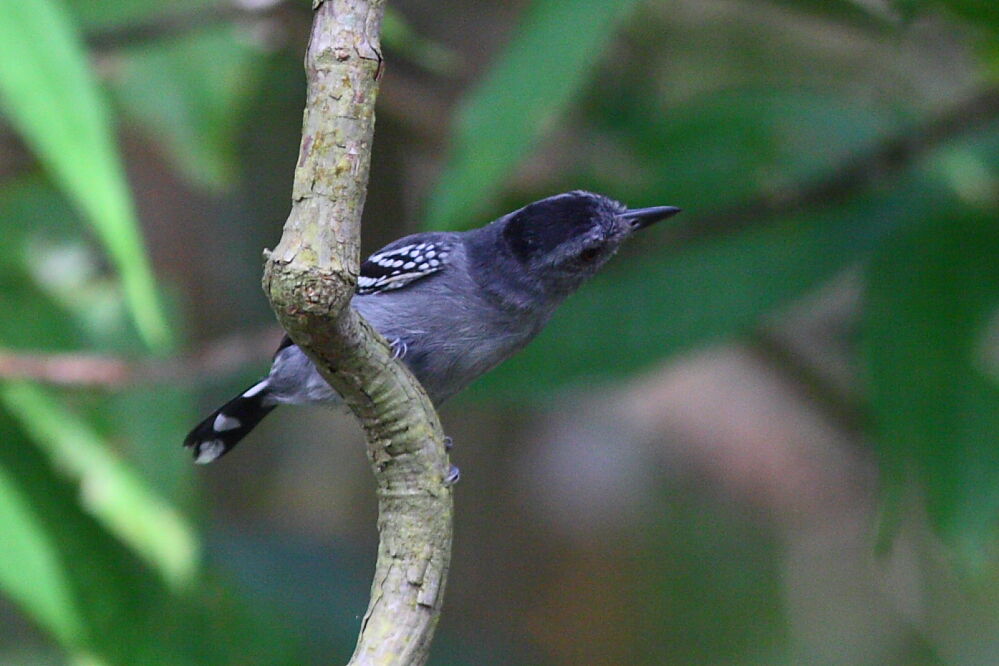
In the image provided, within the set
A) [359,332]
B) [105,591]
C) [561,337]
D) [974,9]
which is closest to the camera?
[359,332]

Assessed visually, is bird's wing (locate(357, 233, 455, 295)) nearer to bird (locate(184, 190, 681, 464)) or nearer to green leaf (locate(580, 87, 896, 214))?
bird (locate(184, 190, 681, 464))

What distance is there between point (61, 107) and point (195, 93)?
1.68 meters

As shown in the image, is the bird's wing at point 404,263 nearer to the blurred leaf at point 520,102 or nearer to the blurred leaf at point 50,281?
the blurred leaf at point 520,102

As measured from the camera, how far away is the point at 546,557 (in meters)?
5.91

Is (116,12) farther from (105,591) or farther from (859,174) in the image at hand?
(859,174)

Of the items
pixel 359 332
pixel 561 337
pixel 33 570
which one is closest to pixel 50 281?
pixel 33 570

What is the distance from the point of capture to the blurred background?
11.6 ft

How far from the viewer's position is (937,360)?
12.6 ft

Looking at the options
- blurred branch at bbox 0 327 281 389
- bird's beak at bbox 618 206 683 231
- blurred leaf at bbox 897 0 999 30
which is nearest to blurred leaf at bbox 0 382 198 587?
blurred branch at bbox 0 327 281 389

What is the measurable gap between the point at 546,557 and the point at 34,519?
117 inches

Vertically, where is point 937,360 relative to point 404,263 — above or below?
below

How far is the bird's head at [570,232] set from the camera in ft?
8.46

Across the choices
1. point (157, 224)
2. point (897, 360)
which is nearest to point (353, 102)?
point (897, 360)

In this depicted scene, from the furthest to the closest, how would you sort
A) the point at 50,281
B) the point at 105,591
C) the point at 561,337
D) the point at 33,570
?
1. the point at 50,281
2. the point at 561,337
3. the point at 105,591
4. the point at 33,570
